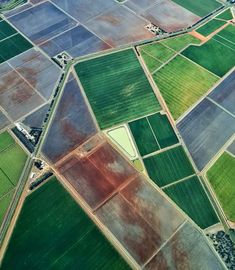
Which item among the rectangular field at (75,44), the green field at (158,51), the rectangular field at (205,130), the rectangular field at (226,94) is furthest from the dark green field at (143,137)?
the rectangular field at (75,44)

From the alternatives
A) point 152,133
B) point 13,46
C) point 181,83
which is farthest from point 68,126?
point 13,46

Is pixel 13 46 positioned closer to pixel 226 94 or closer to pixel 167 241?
pixel 226 94

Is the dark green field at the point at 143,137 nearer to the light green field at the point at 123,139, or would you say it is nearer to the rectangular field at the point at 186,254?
the light green field at the point at 123,139

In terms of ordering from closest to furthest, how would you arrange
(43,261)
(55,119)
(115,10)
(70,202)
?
(43,261) < (70,202) < (55,119) < (115,10)

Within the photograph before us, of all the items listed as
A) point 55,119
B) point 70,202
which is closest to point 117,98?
point 55,119

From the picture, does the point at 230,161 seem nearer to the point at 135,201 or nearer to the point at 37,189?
the point at 135,201
